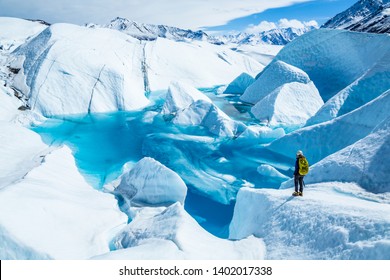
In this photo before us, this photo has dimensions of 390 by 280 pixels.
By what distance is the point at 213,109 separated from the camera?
17.1 metres

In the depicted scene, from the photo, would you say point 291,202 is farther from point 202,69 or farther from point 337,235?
point 202,69

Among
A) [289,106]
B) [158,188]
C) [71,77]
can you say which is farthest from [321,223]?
[71,77]

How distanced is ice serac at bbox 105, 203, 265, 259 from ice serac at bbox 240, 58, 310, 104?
54.0ft

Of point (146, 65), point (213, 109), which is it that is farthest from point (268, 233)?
point (146, 65)

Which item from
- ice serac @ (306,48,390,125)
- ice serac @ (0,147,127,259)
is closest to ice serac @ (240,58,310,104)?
ice serac @ (306,48,390,125)

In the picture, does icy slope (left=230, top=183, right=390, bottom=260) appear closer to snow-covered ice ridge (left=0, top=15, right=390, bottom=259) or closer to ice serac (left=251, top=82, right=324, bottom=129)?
snow-covered ice ridge (left=0, top=15, right=390, bottom=259)

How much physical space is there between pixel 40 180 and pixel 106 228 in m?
2.24

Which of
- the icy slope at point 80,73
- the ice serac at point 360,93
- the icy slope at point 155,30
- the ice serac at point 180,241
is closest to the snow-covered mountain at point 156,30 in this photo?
the icy slope at point 155,30

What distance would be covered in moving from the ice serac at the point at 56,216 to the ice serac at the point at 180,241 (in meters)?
0.76

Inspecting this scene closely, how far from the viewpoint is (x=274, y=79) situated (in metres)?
21.7

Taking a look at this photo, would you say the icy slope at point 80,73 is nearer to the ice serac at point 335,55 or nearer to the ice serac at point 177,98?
the ice serac at point 177,98

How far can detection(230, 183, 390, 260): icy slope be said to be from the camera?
463cm

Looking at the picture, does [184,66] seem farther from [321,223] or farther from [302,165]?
[321,223]

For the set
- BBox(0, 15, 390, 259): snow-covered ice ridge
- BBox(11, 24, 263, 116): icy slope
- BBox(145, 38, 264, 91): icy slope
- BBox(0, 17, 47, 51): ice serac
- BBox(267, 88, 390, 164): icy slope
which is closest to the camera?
BBox(0, 15, 390, 259): snow-covered ice ridge
